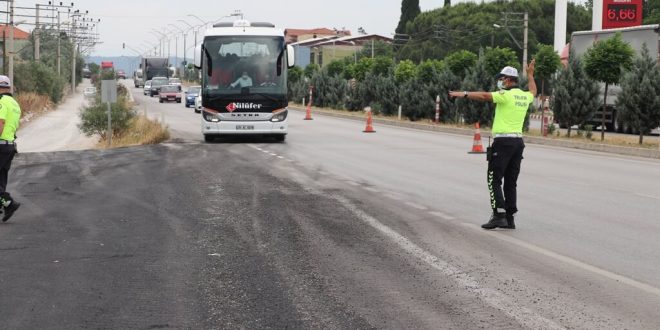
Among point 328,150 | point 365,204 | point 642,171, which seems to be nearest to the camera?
point 365,204

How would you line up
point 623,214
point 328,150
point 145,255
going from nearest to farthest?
point 145,255 → point 623,214 → point 328,150

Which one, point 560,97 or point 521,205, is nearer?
point 521,205

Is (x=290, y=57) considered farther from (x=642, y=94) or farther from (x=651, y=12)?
(x=651, y=12)

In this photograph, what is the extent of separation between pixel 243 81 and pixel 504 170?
16.4 meters

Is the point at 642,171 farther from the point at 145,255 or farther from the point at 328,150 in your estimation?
the point at 145,255

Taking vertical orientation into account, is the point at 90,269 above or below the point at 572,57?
below

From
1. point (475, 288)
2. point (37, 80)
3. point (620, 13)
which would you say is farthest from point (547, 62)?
point (37, 80)

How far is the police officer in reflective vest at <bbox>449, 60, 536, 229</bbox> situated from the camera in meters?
10.3

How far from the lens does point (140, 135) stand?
30.4 metres

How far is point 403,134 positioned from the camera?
32.2 metres

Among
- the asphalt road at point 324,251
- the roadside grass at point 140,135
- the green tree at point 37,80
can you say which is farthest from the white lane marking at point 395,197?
the green tree at point 37,80

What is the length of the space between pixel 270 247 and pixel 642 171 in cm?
1208

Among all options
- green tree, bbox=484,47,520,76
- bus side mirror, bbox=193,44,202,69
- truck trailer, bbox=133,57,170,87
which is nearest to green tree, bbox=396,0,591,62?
truck trailer, bbox=133,57,170,87

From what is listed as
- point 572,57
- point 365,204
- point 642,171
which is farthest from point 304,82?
point 365,204
